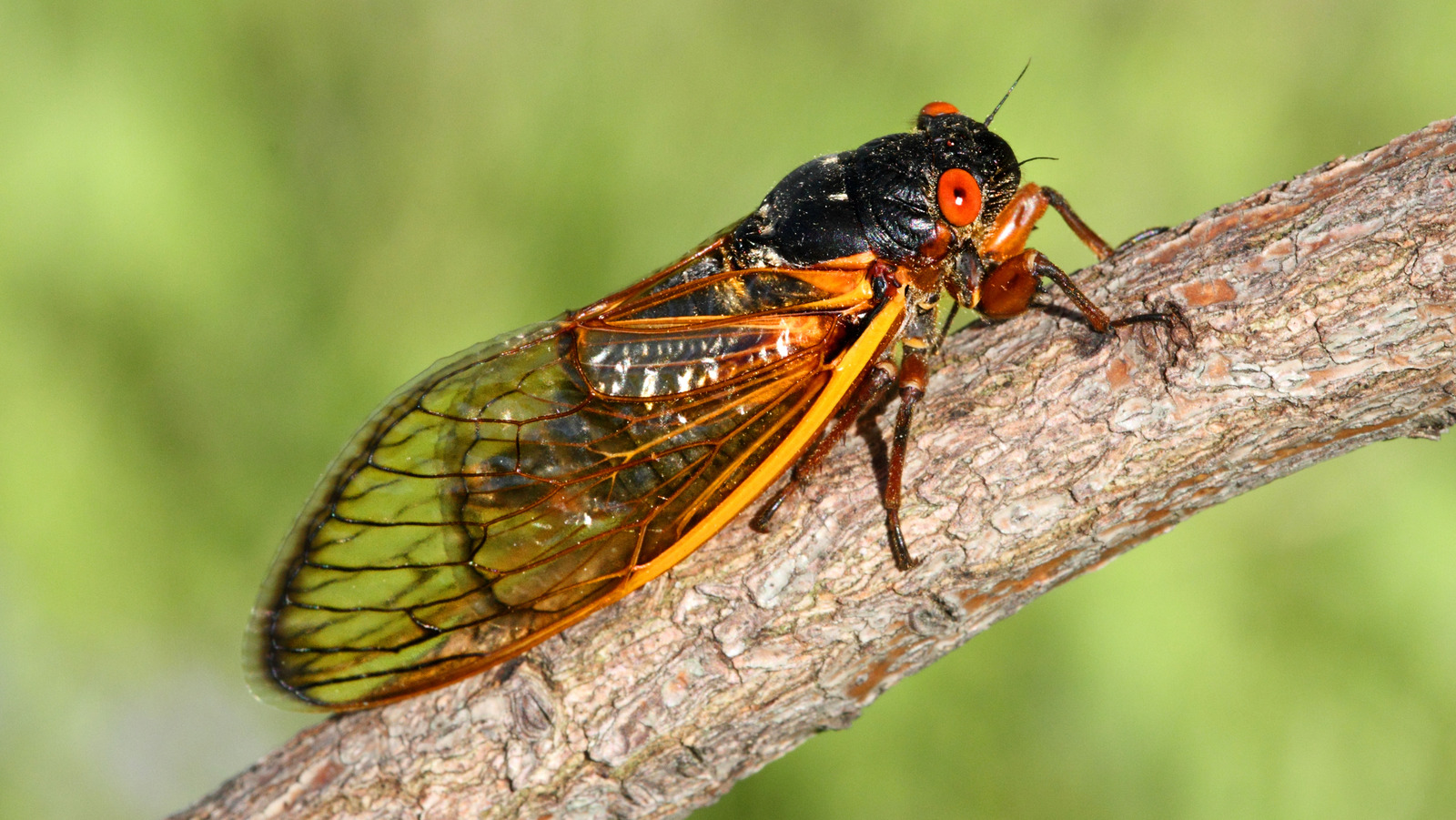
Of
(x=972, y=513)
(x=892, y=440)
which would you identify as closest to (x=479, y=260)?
(x=892, y=440)

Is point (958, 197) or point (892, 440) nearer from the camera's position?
point (892, 440)

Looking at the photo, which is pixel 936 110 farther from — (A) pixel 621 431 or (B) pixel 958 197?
(A) pixel 621 431

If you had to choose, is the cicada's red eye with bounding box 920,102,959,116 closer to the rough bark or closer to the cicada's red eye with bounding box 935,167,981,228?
the cicada's red eye with bounding box 935,167,981,228

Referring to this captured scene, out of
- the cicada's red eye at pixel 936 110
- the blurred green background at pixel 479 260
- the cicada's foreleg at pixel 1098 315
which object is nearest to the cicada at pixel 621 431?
the cicada's foreleg at pixel 1098 315

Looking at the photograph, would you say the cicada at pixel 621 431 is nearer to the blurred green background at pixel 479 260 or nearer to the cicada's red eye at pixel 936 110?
the cicada's red eye at pixel 936 110

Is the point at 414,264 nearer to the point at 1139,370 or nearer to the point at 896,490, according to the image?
the point at 896,490

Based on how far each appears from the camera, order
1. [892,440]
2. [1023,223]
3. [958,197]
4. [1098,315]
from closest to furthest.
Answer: [1098,315], [892,440], [958,197], [1023,223]

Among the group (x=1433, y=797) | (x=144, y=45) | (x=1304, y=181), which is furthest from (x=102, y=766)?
(x=1433, y=797)
